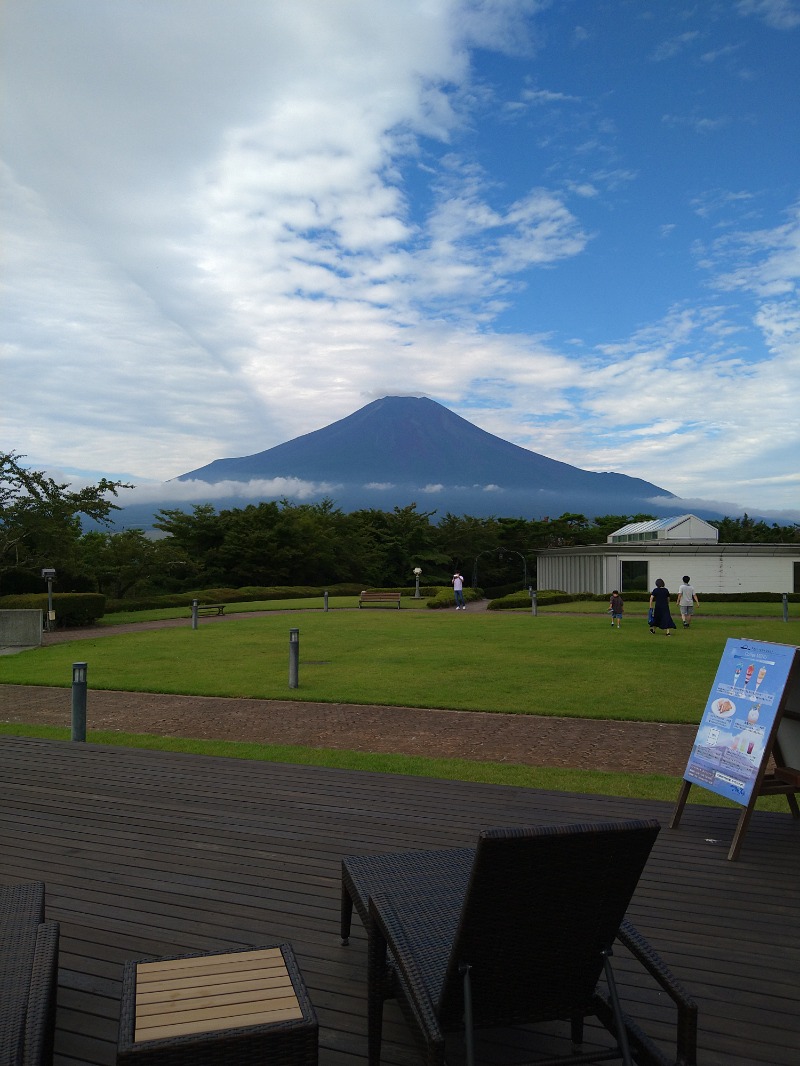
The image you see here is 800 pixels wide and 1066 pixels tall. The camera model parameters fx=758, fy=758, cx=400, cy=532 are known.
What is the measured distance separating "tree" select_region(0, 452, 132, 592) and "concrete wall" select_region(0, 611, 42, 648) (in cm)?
715

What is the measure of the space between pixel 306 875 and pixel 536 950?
77.3 inches

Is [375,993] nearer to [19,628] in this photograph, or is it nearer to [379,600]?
[19,628]

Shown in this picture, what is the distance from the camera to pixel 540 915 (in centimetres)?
208

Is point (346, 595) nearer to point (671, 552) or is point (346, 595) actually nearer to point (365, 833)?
point (671, 552)

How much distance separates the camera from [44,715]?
33.6 feet

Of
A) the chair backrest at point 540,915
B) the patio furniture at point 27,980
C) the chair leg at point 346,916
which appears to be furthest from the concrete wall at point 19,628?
the chair backrest at point 540,915

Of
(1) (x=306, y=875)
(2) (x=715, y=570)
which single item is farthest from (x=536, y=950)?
(2) (x=715, y=570)

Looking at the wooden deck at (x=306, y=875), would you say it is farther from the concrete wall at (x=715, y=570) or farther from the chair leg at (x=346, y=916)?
the concrete wall at (x=715, y=570)

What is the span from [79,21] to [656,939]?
15606mm

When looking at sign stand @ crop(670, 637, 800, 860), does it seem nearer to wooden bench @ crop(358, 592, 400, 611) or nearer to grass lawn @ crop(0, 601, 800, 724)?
grass lawn @ crop(0, 601, 800, 724)

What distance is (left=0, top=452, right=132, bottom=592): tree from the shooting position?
88.2 ft

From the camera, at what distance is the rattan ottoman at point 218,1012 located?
1817 mm

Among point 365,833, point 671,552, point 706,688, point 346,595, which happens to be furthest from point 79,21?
point 671,552

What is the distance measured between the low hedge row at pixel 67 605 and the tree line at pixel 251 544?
216 centimetres
